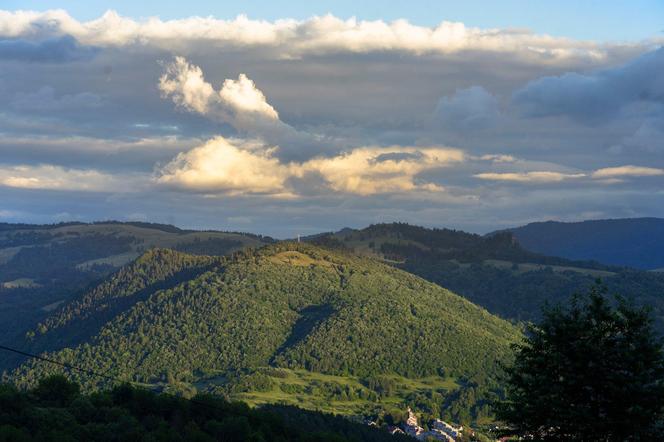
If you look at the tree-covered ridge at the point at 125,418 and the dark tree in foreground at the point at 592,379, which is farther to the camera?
the tree-covered ridge at the point at 125,418

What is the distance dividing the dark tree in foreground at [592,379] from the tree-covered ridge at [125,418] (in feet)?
162

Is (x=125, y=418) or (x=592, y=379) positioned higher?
(x=592, y=379)

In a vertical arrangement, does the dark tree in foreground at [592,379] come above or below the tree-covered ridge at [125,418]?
above

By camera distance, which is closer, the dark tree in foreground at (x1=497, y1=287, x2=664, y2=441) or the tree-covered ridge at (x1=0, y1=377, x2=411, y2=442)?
the dark tree in foreground at (x1=497, y1=287, x2=664, y2=441)

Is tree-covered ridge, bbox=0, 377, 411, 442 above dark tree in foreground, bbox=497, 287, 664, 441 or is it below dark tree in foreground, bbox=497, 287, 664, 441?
below

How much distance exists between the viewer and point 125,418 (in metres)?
116

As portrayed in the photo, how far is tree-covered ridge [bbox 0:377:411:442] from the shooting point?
106m

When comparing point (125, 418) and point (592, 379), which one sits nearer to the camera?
point (592, 379)

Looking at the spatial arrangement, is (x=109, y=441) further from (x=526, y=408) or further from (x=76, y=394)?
(x=526, y=408)

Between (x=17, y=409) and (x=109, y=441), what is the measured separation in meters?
16.8

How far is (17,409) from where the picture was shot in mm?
115375

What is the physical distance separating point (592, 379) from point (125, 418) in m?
76.4

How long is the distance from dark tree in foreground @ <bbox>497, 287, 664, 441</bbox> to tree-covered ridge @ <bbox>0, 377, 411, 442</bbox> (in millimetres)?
49369

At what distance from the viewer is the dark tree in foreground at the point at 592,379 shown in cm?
5225
